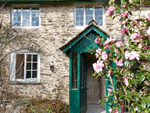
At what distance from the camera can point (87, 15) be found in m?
7.94

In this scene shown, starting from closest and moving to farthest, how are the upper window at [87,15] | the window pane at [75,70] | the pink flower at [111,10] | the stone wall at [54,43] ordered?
1. the pink flower at [111,10]
2. the window pane at [75,70]
3. the stone wall at [54,43]
4. the upper window at [87,15]

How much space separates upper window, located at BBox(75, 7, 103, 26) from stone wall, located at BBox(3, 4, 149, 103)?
286mm

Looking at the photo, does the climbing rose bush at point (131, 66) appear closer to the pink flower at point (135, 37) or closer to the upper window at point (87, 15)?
the pink flower at point (135, 37)

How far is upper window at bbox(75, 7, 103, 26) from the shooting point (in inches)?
311

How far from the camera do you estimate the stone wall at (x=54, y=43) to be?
7574mm

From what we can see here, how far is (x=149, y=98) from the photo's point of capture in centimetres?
199

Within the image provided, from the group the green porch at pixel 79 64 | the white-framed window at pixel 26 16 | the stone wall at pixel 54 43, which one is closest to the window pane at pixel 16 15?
the white-framed window at pixel 26 16

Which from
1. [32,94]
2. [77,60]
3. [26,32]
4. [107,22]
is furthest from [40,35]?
[107,22]

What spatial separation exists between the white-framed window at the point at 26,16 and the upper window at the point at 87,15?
7.51 ft

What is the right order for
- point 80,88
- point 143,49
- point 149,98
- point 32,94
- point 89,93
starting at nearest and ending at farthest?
point 149,98
point 143,49
point 80,88
point 32,94
point 89,93

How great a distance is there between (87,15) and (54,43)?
2.44 meters

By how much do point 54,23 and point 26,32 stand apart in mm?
1637

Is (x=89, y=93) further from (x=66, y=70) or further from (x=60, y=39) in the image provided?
(x=60, y=39)

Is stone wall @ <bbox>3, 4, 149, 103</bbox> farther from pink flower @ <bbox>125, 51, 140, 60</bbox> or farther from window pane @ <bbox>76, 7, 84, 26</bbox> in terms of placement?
pink flower @ <bbox>125, 51, 140, 60</bbox>
